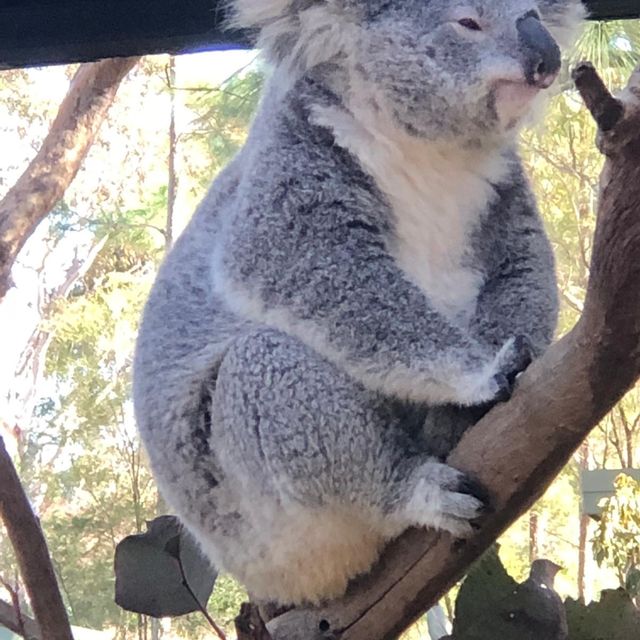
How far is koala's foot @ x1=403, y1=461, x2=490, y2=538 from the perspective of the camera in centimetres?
123

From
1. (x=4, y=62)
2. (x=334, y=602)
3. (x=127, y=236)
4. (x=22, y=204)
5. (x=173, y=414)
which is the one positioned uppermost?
(x=127, y=236)

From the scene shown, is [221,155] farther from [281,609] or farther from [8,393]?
[281,609]

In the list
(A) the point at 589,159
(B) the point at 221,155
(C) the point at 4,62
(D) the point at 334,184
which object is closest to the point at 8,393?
(B) the point at 221,155

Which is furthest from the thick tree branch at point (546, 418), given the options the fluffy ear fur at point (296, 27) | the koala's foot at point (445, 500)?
the fluffy ear fur at point (296, 27)

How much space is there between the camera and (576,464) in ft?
11.8

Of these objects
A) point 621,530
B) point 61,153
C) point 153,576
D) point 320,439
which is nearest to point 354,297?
point 320,439

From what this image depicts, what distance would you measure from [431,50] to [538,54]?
19 cm

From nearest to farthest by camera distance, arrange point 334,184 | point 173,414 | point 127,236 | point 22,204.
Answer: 1. point 334,184
2. point 173,414
3. point 22,204
4. point 127,236

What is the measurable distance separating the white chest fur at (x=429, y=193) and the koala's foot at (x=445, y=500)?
0.99 ft

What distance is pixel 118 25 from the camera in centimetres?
182

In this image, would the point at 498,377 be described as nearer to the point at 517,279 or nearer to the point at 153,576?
the point at 517,279

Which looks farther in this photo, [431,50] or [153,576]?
[153,576]

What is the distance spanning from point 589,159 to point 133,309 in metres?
1.91

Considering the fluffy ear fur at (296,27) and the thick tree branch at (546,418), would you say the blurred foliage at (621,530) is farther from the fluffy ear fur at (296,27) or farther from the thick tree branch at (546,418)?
the fluffy ear fur at (296,27)
